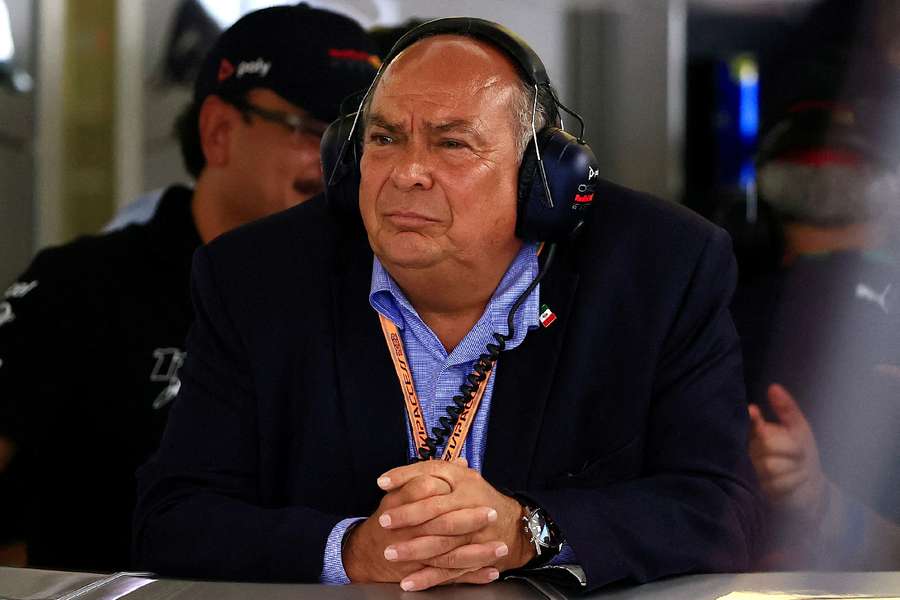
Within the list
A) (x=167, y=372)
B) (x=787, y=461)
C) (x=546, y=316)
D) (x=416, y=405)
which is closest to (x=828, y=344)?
(x=787, y=461)

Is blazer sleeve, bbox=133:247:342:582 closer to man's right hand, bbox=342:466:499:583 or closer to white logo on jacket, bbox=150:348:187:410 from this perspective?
man's right hand, bbox=342:466:499:583

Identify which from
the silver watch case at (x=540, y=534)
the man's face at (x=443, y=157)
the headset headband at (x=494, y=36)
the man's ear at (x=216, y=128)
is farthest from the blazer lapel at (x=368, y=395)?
the man's ear at (x=216, y=128)

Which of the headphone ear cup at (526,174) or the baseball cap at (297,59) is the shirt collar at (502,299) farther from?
the baseball cap at (297,59)

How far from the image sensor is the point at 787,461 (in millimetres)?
1837

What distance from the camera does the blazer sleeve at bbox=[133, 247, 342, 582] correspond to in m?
1.27

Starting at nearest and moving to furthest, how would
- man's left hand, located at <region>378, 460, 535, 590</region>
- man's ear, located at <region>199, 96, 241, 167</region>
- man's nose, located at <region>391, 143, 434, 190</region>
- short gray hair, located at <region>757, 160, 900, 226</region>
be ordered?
1. man's left hand, located at <region>378, 460, 535, 590</region>
2. man's nose, located at <region>391, 143, 434, 190</region>
3. man's ear, located at <region>199, 96, 241, 167</region>
4. short gray hair, located at <region>757, 160, 900, 226</region>

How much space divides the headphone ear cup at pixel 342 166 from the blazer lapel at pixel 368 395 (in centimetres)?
14

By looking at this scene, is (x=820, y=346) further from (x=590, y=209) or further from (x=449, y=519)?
(x=449, y=519)

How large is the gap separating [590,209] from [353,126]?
1.12ft

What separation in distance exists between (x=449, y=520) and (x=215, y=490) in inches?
14.1

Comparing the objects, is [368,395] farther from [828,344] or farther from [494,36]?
[828,344]

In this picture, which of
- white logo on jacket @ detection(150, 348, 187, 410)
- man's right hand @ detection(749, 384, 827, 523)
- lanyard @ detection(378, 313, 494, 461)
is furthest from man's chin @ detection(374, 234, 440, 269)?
white logo on jacket @ detection(150, 348, 187, 410)

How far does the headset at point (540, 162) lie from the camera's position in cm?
139

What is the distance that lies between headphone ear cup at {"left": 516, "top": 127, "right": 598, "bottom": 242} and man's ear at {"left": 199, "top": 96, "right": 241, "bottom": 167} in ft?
3.50
